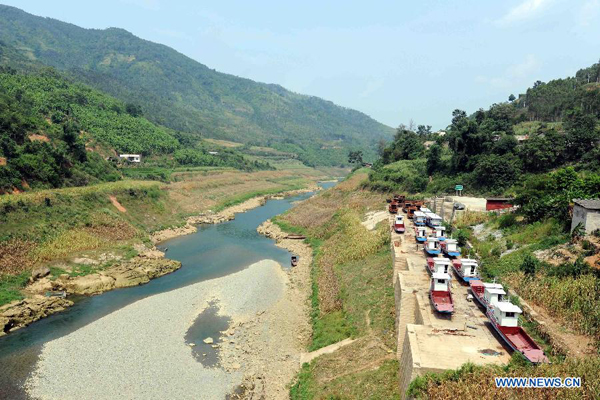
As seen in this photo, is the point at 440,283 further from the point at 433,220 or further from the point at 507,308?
the point at 433,220

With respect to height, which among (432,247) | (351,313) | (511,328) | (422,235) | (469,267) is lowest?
(351,313)

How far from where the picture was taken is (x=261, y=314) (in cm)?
3353

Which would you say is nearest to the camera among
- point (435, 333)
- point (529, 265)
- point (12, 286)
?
point (435, 333)

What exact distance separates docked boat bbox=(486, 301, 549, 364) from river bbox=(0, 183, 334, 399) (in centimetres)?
1736

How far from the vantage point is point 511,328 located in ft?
62.7

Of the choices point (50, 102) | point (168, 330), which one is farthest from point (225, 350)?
point (50, 102)

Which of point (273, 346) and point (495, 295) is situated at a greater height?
point (495, 295)

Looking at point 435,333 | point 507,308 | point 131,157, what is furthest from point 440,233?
point 131,157

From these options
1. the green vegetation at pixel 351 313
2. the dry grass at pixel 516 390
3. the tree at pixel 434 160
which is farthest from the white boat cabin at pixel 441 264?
the tree at pixel 434 160

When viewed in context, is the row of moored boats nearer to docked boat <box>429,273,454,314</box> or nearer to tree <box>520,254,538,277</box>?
docked boat <box>429,273,454,314</box>

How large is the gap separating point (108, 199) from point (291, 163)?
114763 mm

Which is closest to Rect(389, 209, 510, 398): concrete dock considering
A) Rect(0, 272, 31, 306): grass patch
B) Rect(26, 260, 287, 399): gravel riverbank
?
Rect(26, 260, 287, 399): gravel riverbank

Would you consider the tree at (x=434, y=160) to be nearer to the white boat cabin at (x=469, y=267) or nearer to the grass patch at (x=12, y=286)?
the white boat cabin at (x=469, y=267)

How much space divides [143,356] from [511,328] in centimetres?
2199
